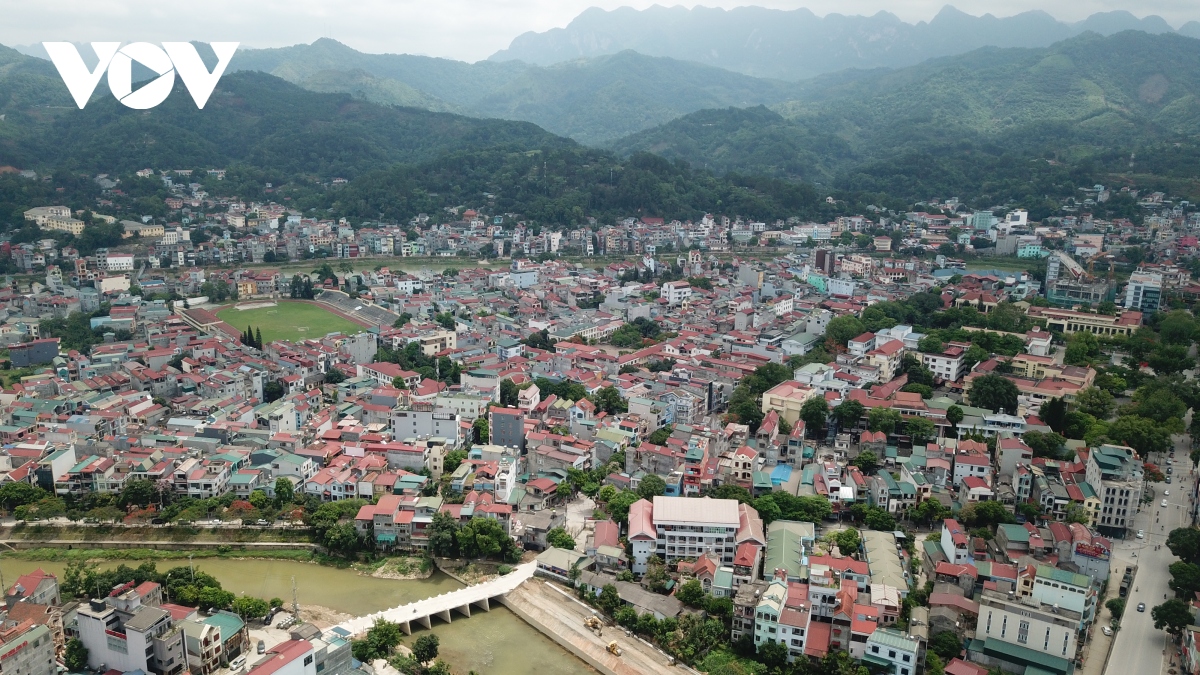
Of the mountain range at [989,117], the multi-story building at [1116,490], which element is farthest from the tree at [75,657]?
the mountain range at [989,117]

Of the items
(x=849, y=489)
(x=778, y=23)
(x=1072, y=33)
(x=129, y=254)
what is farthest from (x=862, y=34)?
(x=849, y=489)

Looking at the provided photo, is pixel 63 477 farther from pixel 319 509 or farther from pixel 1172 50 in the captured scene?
pixel 1172 50

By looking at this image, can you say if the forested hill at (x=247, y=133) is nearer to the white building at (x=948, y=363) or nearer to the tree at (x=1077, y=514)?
the white building at (x=948, y=363)

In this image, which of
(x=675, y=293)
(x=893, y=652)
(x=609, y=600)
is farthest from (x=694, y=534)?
(x=675, y=293)

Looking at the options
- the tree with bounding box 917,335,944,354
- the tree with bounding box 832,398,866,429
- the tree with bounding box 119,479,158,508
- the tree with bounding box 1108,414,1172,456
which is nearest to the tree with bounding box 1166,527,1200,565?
the tree with bounding box 1108,414,1172,456

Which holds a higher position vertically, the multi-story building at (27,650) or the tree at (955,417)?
the tree at (955,417)

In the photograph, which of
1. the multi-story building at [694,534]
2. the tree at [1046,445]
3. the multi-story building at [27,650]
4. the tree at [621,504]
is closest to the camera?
the multi-story building at [27,650]
